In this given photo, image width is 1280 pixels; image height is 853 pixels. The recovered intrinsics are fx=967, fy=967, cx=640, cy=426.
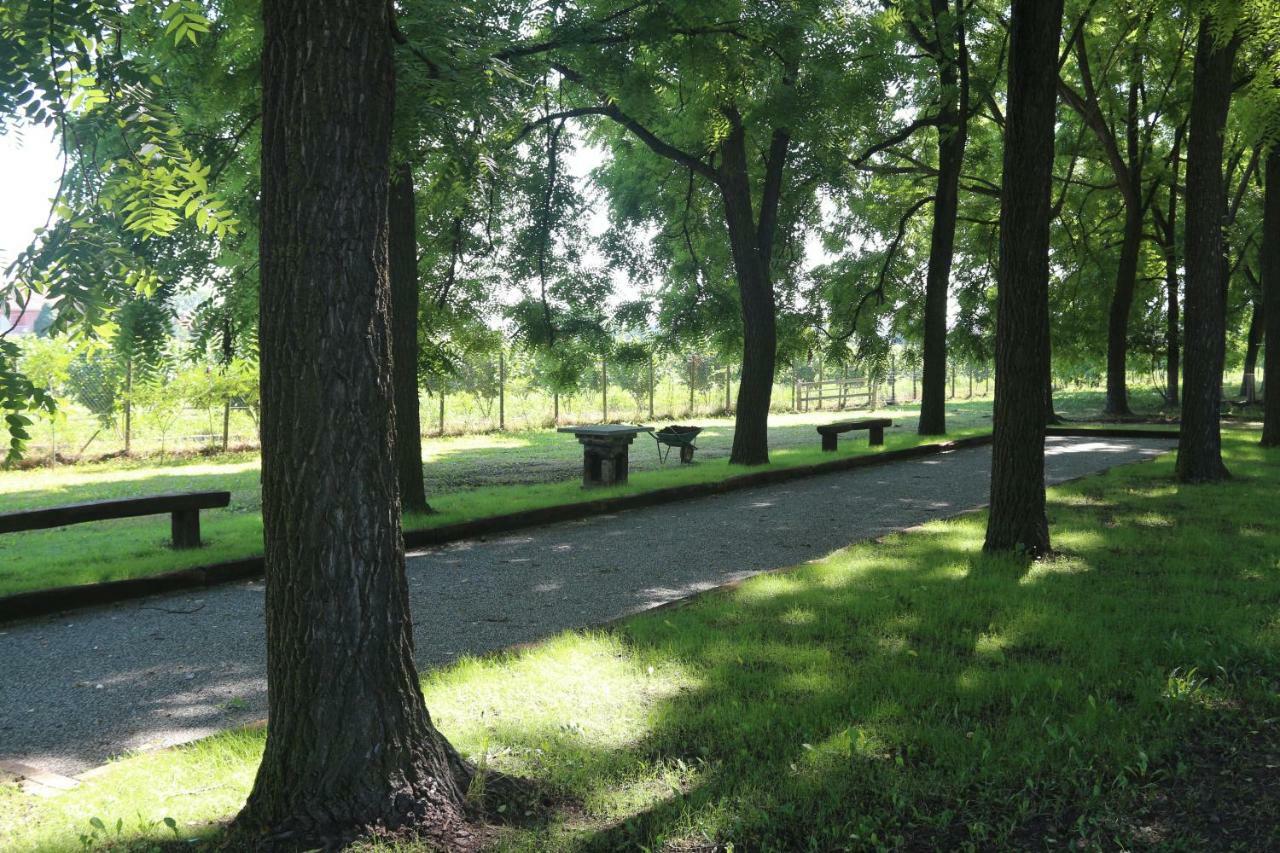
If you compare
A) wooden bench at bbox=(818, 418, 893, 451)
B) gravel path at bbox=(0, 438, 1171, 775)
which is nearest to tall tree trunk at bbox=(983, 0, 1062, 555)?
gravel path at bbox=(0, 438, 1171, 775)

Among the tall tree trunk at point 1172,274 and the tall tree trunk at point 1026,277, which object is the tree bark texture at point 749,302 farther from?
the tall tree trunk at point 1172,274

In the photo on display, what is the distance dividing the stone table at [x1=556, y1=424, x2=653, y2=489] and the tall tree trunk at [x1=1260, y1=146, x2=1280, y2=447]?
10595mm

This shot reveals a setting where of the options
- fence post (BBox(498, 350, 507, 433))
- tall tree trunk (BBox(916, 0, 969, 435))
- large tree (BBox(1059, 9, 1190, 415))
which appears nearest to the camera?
tall tree trunk (BBox(916, 0, 969, 435))

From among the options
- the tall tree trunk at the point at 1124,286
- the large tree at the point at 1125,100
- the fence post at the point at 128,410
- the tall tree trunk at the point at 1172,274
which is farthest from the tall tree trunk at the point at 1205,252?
the fence post at the point at 128,410

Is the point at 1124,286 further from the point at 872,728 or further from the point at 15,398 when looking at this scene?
the point at 15,398

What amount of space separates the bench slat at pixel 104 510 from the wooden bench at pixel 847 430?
10.4 meters

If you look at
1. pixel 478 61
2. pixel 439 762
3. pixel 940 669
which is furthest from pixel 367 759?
pixel 478 61

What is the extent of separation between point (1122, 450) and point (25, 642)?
16.9 meters

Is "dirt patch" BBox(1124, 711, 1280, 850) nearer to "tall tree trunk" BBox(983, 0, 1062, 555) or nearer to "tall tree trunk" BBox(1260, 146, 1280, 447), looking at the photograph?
"tall tree trunk" BBox(983, 0, 1062, 555)

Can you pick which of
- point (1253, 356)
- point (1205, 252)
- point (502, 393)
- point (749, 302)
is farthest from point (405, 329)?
point (1253, 356)

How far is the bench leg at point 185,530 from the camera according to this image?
8562 mm

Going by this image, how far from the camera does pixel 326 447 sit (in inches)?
126

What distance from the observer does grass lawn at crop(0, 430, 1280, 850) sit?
327cm

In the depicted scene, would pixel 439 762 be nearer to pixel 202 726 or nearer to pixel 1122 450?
pixel 202 726
